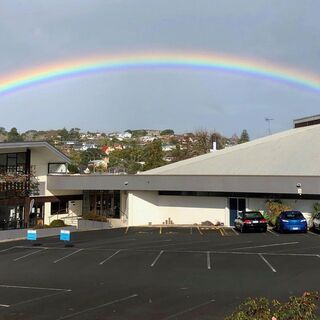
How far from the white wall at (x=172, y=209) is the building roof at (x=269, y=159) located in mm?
2670

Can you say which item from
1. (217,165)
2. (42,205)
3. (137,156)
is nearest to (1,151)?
(42,205)

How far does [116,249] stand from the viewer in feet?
84.2

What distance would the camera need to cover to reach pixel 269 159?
148 ft

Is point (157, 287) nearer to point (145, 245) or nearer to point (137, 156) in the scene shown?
point (145, 245)

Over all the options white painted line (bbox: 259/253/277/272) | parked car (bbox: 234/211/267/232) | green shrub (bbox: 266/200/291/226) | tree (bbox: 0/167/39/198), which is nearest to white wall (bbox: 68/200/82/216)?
tree (bbox: 0/167/39/198)

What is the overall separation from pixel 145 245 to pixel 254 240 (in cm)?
629

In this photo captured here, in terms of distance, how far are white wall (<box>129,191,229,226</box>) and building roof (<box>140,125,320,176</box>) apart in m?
2.67

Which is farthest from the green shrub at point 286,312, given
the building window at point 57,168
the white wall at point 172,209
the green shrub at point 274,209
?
the building window at point 57,168

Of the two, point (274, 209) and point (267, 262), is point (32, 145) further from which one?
point (267, 262)

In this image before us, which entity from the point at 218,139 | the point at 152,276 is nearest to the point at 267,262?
the point at 152,276

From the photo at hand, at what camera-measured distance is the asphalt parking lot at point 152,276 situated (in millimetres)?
12234

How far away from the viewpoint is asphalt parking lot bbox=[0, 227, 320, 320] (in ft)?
40.1

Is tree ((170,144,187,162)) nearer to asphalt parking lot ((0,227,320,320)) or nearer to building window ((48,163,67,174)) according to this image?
building window ((48,163,67,174))

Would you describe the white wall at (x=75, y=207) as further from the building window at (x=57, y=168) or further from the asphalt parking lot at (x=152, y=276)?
the asphalt parking lot at (x=152, y=276)
